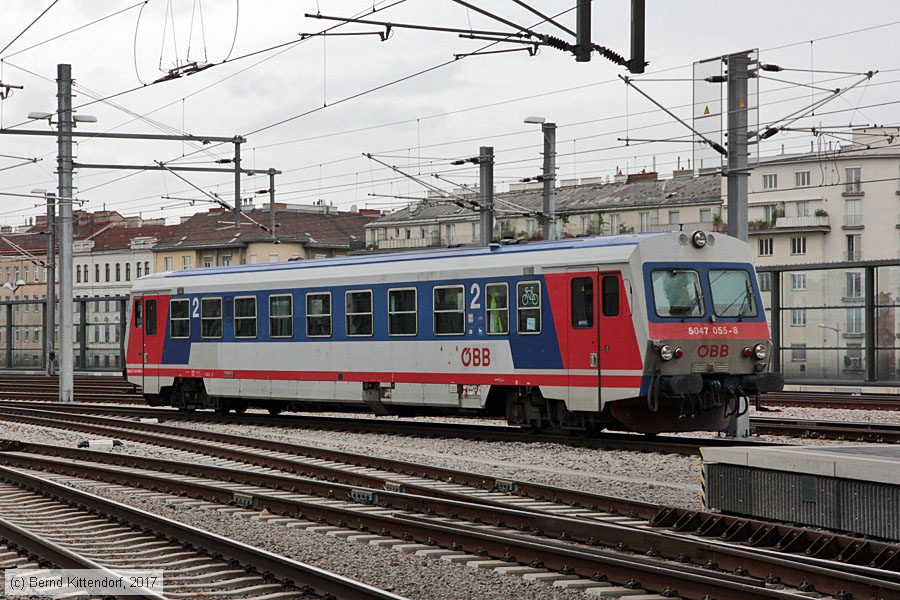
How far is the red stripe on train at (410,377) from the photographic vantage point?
19.2m

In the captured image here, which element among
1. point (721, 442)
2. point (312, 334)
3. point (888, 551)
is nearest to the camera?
point (888, 551)

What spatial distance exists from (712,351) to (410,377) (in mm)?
5444

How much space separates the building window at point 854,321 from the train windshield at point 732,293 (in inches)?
437

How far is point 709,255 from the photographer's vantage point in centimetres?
1953

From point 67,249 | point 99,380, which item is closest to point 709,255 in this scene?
point 67,249

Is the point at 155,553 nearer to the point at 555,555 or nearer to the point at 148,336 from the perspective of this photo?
the point at 555,555

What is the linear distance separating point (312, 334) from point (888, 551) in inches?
604

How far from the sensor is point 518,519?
12016mm

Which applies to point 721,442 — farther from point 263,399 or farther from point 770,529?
point 263,399

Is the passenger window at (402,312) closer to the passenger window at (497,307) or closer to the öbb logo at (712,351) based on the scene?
the passenger window at (497,307)

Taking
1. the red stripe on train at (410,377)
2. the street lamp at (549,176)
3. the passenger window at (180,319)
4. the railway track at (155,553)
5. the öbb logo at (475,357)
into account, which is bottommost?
the railway track at (155,553)

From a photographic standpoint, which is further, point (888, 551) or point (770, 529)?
point (770, 529)

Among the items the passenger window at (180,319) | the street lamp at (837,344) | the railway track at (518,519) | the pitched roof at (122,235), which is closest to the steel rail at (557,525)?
the railway track at (518,519)

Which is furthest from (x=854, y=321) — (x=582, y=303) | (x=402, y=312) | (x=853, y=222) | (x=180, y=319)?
(x=853, y=222)
